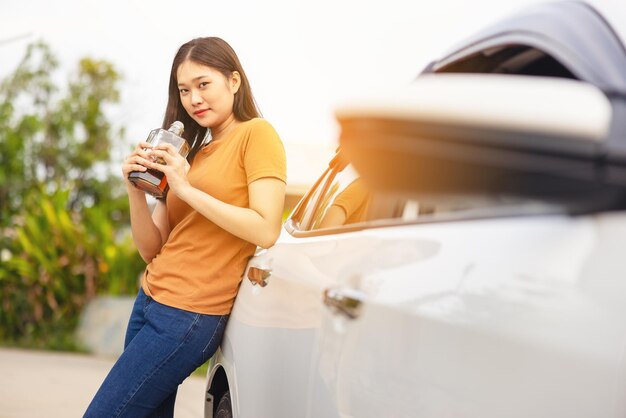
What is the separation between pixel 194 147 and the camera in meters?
3.05

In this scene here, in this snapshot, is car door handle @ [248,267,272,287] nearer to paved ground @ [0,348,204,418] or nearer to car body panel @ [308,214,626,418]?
car body panel @ [308,214,626,418]


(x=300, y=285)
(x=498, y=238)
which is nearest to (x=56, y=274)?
(x=300, y=285)

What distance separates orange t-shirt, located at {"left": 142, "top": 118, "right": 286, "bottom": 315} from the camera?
271 centimetres

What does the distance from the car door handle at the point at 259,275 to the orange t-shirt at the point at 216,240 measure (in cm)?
10

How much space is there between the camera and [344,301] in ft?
5.97

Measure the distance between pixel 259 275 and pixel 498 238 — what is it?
142 centimetres

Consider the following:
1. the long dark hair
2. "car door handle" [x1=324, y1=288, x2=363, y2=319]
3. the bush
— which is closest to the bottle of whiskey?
the long dark hair

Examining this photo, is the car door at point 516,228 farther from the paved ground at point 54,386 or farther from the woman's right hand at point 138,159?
the paved ground at point 54,386

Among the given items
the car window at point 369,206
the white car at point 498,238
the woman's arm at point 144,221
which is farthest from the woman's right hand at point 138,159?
the white car at point 498,238

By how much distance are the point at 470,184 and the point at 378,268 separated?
54 centimetres

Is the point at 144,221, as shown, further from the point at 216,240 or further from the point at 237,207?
the point at 237,207

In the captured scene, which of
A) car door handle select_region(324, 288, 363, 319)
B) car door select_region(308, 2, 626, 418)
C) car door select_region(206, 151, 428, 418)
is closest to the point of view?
car door select_region(308, 2, 626, 418)

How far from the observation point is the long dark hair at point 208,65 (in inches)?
114

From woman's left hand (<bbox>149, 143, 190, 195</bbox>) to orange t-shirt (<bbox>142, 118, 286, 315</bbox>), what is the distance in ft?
0.44
